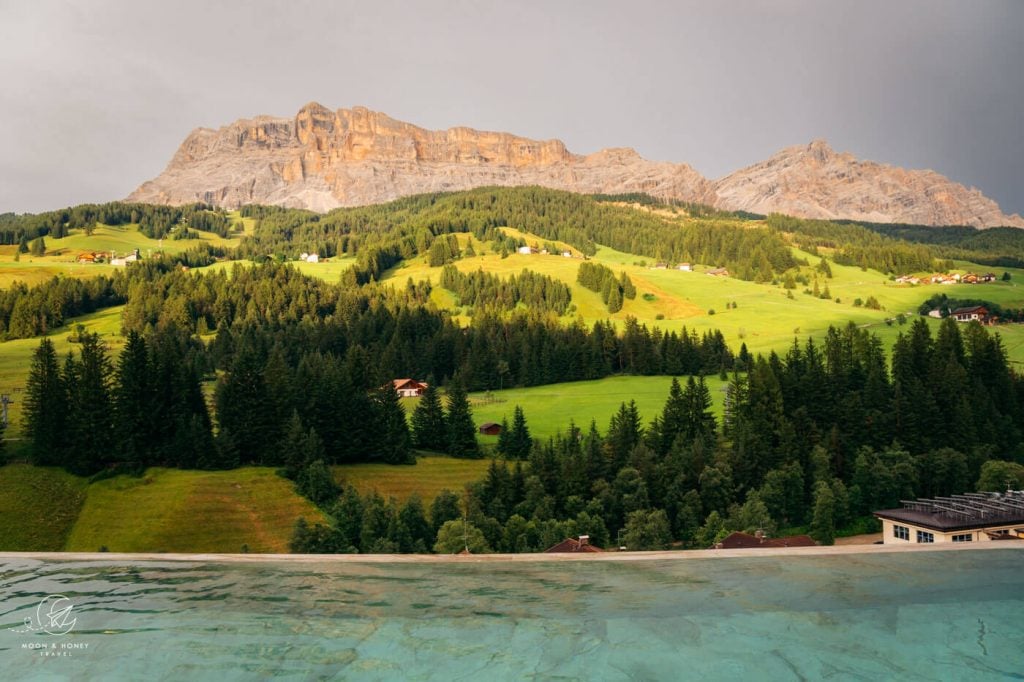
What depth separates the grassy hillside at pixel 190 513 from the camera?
3869 centimetres

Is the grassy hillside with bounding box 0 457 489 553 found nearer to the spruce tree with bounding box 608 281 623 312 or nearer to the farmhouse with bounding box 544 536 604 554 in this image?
the farmhouse with bounding box 544 536 604 554

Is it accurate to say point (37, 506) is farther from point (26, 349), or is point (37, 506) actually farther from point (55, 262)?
point (55, 262)

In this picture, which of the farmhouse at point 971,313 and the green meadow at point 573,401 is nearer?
the green meadow at point 573,401

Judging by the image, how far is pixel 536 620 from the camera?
19.5 ft

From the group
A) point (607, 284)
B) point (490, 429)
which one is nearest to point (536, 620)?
point (490, 429)

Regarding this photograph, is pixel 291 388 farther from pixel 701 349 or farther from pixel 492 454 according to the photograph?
pixel 701 349

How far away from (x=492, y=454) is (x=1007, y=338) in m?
85.0

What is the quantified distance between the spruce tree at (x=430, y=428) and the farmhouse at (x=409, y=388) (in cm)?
2245

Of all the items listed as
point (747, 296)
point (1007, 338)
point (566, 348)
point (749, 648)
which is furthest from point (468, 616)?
point (747, 296)

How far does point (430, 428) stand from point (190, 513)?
28557 mm

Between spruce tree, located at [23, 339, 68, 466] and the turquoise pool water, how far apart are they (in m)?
48.1

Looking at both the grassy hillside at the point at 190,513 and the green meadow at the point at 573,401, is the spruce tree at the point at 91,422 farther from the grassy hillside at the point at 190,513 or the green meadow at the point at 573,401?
the green meadow at the point at 573,401

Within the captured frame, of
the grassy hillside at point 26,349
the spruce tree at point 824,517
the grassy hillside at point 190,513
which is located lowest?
the spruce tree at point 824,517

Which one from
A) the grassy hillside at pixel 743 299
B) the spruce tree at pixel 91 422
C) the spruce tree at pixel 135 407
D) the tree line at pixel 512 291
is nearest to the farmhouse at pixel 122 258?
the grassy hillside at pixel 743 299
